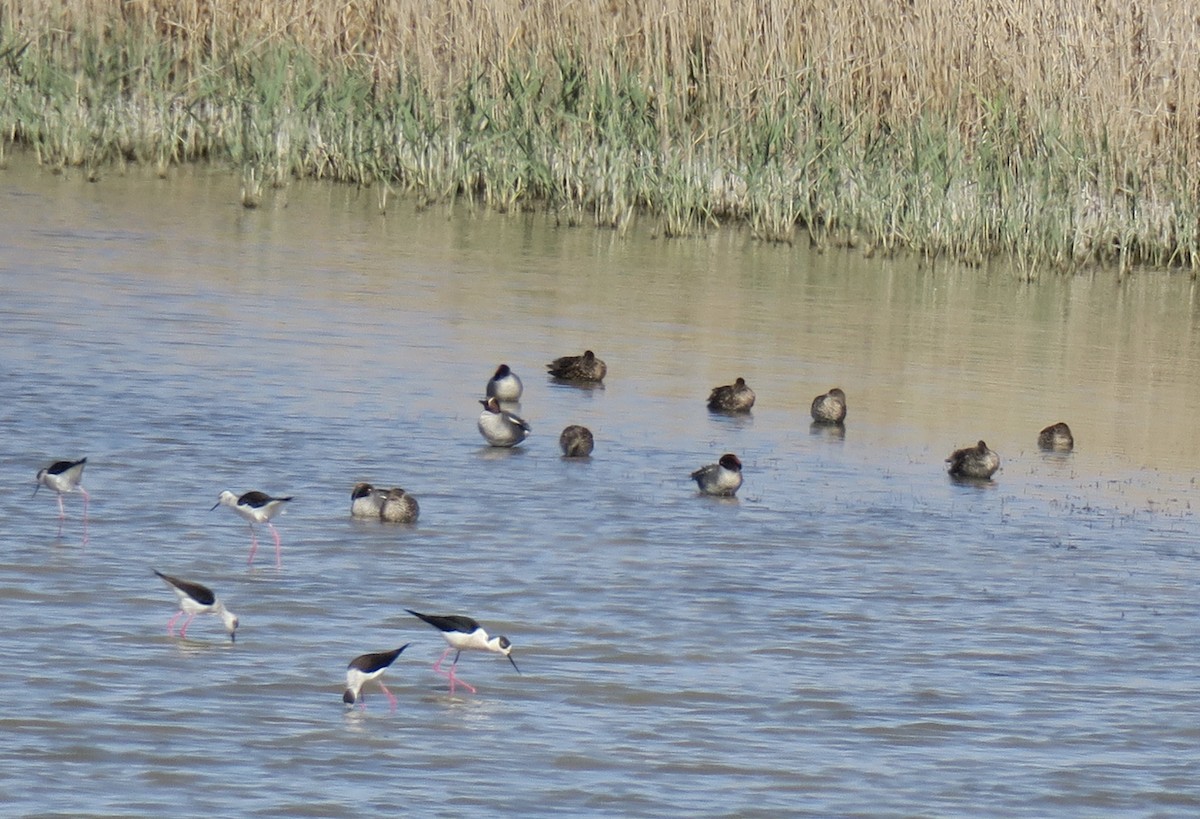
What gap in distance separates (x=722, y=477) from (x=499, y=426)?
4.94ft

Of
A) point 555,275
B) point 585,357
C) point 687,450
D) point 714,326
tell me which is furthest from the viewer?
point 555,275

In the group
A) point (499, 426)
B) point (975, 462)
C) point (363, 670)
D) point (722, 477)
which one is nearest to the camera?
point (363, 670)

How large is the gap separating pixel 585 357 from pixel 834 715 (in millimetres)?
6586

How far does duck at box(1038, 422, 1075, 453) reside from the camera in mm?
12312

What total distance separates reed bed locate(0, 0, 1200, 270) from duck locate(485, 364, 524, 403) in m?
7.08

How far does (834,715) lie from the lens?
23.1 ft

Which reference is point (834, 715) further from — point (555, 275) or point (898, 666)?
point (555, 275)

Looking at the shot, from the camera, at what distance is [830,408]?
1265cm

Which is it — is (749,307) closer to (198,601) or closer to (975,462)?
(975,462)

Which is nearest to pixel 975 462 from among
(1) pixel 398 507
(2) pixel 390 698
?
(1) pixel 398 507

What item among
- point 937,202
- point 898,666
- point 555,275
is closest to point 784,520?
point 898,666

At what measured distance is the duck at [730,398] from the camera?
42.0 ft

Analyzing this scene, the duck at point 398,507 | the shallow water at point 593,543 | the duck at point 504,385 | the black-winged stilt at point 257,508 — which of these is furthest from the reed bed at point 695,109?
the black-winged stilt at point 257,508

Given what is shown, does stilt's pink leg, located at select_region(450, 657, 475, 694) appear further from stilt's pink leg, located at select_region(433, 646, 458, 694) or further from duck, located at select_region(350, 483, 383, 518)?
Result: duck, located at select_region(350, 483, 383, 518)
